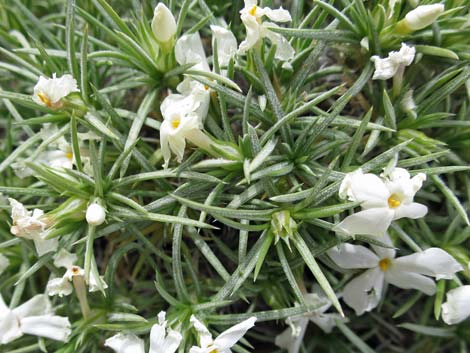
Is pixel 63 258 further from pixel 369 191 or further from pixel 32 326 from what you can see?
pixel 369 191

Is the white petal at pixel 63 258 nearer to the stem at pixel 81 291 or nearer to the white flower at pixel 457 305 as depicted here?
the stem at pixel 81 291

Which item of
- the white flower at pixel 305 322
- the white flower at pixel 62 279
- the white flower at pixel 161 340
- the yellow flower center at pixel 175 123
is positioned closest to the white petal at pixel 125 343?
the white flower at pixel 161 340

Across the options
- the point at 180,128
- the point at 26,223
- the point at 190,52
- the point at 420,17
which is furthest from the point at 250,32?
the point at 26,223

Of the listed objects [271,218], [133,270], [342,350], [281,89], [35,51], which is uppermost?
[35,51]

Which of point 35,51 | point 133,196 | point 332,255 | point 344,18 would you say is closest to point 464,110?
point 344,18

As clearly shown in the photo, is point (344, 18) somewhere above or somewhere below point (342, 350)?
above

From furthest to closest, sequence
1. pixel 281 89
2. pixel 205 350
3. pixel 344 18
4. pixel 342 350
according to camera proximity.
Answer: pixel 342 350 → pixel 281 89 → pixel 344 18 → pixel 205 350

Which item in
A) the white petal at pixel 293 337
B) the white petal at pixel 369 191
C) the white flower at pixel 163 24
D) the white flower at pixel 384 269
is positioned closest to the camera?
the white petal at pixel 369 191

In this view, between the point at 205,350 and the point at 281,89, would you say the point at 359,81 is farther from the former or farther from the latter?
the point at 205,350
